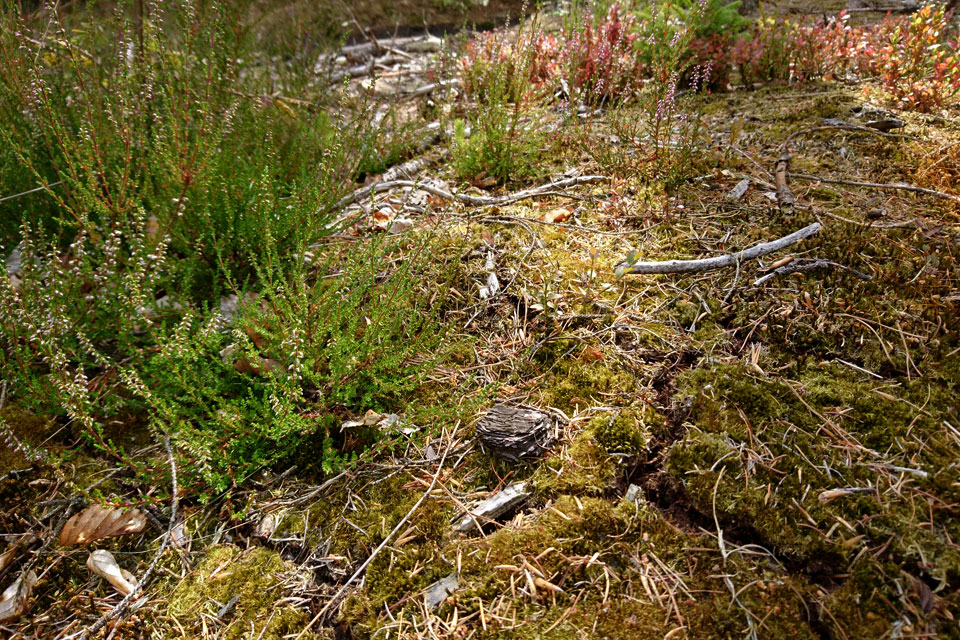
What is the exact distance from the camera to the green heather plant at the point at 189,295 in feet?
6.16

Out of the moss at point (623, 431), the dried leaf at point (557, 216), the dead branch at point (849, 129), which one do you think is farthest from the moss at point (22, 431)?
the dead branch at point (849, 129)

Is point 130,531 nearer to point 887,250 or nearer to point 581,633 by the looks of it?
point 581,633

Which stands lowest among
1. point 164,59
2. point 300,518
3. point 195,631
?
point 195,631

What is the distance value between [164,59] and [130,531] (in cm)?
213

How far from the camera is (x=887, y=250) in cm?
220

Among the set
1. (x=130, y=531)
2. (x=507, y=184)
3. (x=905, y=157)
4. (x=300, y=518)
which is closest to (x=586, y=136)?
(x=507, y=184)

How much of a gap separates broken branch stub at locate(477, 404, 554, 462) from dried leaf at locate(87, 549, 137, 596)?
127cm

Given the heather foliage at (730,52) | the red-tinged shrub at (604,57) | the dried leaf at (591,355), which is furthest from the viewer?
the red-tinged shrub at (604,57)

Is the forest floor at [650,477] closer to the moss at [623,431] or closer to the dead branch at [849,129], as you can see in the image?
the moss at [623,431]

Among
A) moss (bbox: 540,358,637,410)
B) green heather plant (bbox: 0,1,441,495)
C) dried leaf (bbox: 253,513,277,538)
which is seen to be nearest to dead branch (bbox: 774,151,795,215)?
moss (bbox: 540,358,637,410)

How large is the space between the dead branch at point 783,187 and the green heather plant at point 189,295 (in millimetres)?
1826

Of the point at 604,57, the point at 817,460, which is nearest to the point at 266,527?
the point at 817,460

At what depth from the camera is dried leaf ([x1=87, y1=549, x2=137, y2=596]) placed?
1708 mm

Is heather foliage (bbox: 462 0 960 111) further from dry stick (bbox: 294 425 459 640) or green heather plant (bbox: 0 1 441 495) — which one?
dry stick (bbox: 294 425 459 640)
